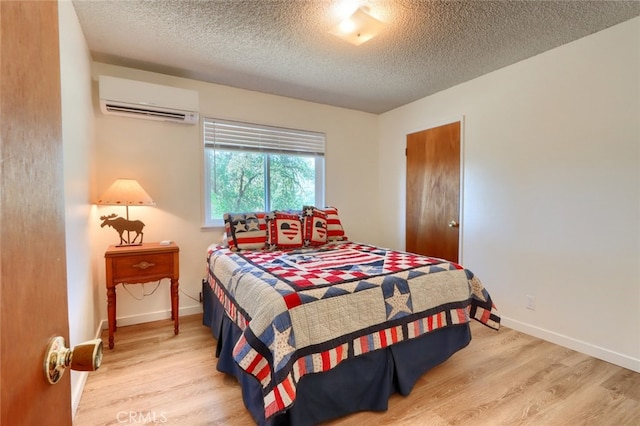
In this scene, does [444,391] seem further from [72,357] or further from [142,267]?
[142,267]

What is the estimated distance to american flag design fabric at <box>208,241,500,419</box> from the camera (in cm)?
140

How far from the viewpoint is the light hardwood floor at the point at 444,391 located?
1.59 metres

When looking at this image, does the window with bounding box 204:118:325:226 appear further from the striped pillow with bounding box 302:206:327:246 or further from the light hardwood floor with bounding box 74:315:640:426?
the light hardwood floor with bounding box 74:315:640:426

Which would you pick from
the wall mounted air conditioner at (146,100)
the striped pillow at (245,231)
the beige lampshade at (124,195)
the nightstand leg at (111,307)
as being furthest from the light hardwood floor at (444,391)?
the wall mounted air conditioner at (146,100)

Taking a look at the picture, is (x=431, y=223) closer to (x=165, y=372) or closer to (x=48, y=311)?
(x=165, y=372)

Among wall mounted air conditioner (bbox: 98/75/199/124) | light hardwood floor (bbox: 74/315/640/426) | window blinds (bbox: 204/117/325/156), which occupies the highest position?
wall mounted air conditioner (bbox: 98/75/199/124)

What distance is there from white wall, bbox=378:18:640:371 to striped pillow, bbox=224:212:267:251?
2.07 metres

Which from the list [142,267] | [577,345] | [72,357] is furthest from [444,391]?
[142,267]

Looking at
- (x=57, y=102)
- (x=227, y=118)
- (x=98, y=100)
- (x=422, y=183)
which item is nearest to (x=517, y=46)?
(x=422, y=183)

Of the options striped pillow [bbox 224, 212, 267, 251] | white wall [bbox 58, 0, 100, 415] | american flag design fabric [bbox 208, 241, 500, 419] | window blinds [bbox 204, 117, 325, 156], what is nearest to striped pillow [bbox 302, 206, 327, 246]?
striped pillow [bbox 224, 212, 267, 251]

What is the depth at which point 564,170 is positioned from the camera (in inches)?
93.6

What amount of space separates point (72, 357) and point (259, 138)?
119 inches

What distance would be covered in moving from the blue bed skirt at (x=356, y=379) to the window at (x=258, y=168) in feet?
4.94

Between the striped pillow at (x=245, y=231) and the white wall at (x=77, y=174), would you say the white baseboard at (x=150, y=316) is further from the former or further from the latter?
the striped pillow at (x=245, y=231)
